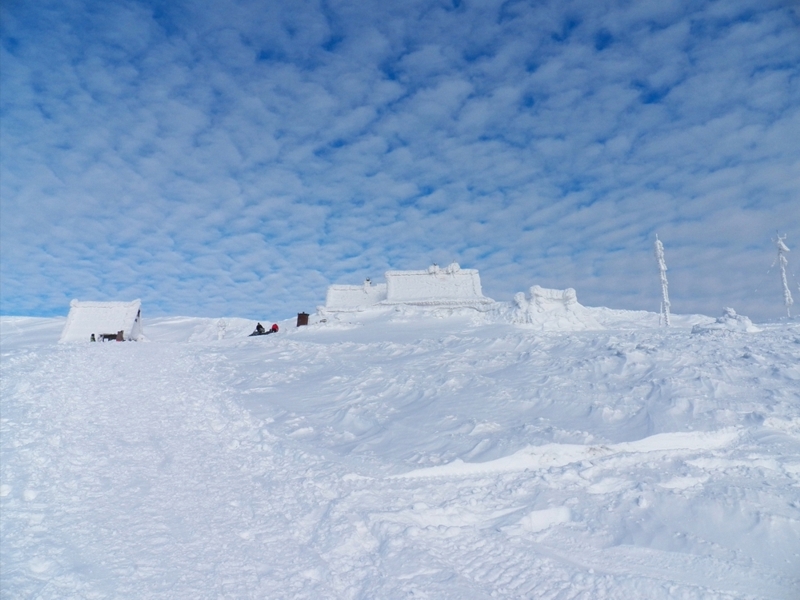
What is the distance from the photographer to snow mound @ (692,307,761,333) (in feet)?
53.4

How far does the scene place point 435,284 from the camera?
40219 mm

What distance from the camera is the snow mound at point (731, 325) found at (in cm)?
1627

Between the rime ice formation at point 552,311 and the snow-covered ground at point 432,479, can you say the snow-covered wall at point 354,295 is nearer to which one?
the rime ice formation at point 552,311

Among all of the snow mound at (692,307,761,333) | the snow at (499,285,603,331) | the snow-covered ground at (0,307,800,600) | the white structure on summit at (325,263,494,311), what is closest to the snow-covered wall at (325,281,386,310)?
the white structure on summit at (325,263,494,311)

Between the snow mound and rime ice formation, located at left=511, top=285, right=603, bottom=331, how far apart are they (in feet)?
16.4

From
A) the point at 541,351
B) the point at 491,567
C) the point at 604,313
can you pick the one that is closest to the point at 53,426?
the point at 491,567

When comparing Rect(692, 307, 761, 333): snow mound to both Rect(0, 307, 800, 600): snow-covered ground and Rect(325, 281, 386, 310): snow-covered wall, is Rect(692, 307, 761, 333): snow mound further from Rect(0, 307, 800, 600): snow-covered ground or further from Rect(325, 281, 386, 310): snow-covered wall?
Rect(325, 281, 386, 310): snow-covered wall

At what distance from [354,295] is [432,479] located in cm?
3569

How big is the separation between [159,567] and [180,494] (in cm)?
225

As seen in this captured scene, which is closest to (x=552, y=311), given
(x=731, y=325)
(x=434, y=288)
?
(x=731, y=325)

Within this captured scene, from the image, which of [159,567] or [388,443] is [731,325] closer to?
[388,443]

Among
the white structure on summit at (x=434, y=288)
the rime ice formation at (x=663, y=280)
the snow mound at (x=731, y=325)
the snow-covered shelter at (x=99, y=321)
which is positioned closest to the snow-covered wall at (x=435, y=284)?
the white structure on summit at (x=434, y=288)

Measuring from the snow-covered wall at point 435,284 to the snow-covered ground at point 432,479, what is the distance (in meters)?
23.8

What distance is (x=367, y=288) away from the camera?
4338cm
